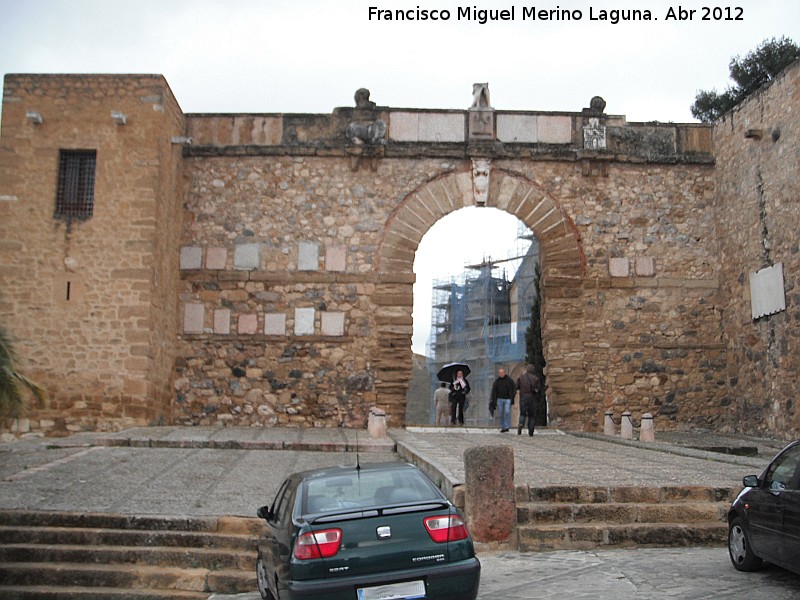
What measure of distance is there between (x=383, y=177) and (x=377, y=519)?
12.7 m

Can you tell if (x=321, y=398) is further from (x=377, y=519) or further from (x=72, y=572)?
(x=377, y=519)

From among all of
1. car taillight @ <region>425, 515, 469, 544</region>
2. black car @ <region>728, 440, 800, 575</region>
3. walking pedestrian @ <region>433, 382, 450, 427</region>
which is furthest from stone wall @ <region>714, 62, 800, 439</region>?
car taillight @ <region>425, 515, 469, 544</region>

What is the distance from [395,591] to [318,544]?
548 millimetres

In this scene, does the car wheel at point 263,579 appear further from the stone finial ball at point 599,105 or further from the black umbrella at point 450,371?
the stone finial ball at point 599,105

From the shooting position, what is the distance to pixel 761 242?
52.5ft

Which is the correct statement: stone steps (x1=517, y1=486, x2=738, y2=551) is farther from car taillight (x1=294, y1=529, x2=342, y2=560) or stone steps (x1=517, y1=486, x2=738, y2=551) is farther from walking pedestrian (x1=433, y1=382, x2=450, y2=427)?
walking pedestrian (x1=433, y1=382, x2=450, y2=427)

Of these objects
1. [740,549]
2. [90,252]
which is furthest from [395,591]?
[90,252]

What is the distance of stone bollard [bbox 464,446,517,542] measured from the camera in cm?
778

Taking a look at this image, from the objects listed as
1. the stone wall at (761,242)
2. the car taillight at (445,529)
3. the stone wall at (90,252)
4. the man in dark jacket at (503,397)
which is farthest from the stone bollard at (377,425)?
the car taillight at (445,529)

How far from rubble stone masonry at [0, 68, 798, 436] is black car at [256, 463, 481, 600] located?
428 inches

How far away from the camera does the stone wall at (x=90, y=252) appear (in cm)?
1534

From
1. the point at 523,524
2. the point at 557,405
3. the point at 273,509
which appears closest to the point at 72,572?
the point at 273,509

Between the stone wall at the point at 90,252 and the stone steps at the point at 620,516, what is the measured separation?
9.18 m

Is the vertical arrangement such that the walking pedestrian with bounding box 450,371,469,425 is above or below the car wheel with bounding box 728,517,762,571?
above
